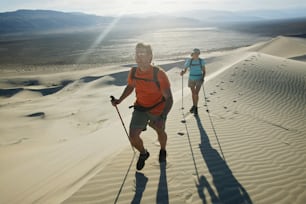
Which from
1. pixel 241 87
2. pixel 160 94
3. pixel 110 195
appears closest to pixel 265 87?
pixel 241 87

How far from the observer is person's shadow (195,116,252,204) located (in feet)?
12.8

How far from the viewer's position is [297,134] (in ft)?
23.2

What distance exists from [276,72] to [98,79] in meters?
11.4

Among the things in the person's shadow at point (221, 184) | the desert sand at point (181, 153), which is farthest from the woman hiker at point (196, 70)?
the person's shadow at point (221, 184)

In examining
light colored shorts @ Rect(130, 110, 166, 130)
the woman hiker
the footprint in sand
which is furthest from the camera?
the footprint in sand

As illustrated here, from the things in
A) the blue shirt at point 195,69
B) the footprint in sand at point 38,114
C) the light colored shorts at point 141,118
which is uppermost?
the blue shirt at point 195,69

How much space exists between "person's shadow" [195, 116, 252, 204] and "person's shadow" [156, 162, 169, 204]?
0.52 meters

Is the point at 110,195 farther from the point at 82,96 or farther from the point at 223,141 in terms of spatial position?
the point at 82,96

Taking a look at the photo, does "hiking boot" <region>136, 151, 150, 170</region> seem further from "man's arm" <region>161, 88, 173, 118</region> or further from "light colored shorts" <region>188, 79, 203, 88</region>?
"light colored shorts" <region>188, 79, 203, 88</region>

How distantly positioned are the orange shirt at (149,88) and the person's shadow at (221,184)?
1.44 metres

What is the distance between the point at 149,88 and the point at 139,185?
1526 mm

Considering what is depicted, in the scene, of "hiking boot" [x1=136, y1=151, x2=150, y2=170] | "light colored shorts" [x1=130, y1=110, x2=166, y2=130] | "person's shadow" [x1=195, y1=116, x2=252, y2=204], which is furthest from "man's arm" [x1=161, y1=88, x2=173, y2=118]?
"person's shadow" [x1=195, y1=116, x2=252, y2=204]

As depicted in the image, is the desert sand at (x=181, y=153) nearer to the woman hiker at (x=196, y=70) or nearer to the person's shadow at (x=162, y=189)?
the person's shadow at (x=162, y=189)

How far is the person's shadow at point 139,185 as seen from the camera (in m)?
3.84
